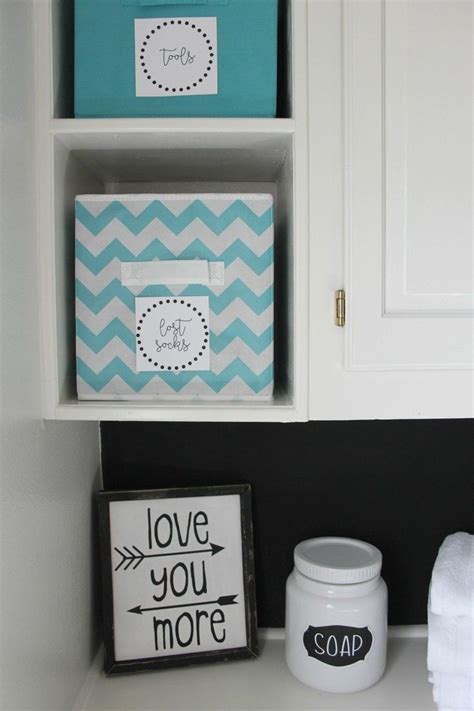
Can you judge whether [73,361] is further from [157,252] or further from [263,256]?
[263,256]

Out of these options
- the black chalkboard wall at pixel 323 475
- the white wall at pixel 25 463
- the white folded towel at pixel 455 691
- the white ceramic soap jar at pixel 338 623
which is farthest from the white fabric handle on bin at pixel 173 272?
the white folded towel at pixel 455 691

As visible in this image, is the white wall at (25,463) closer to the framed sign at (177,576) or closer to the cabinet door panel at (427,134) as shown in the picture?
the framed sign at (177,576)

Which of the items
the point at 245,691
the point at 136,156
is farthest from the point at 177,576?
the point at 136,156

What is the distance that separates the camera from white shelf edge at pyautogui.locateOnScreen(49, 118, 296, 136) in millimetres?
859

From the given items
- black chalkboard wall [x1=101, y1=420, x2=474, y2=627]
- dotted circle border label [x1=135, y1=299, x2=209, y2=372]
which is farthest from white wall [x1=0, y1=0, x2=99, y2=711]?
black chalkboard wall [x1=101, y1=420, x2=474, y2=627]

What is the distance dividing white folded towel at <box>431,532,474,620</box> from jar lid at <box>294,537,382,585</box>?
129 mm

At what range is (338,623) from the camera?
1.07m

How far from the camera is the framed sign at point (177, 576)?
115 cm

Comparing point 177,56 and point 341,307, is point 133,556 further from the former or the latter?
point 177,56

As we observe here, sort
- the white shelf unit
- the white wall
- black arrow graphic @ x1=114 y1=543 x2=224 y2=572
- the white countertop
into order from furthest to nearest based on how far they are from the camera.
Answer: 1. black arrow graphic @ x1=114 y1=543 x2=224 y2=572
2. the white countertop
3. the white shelf unit
4. the white wall

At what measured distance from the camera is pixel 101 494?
3.82 ft

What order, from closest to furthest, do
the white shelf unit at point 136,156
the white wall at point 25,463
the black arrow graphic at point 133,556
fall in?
the white wall at point 25,463
the white shelf unit at point 136,156
the black arrow graphic at point 133,556

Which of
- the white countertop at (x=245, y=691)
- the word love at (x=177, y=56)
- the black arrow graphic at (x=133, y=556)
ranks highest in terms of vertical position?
the word love at (x=177, y=56)

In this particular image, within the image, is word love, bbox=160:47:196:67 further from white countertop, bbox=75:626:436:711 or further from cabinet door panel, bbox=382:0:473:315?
white countertop, bbox=75:626:436:711
